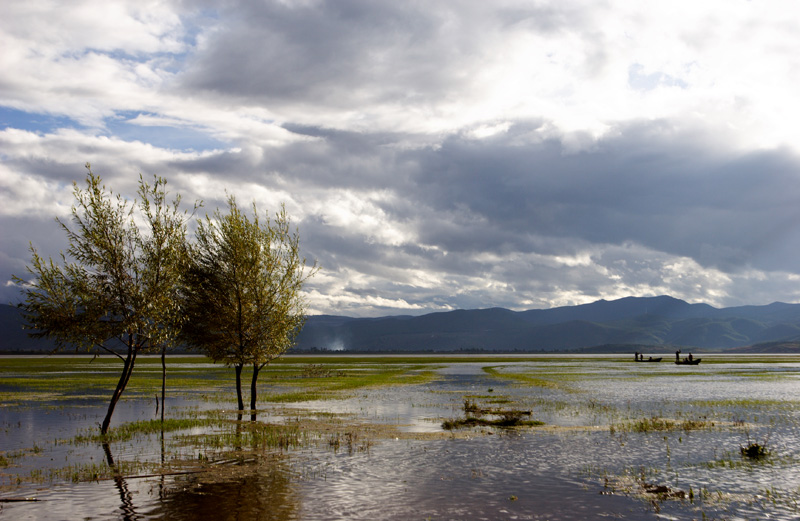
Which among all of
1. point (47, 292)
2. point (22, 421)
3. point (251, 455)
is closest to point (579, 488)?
point (251, 455)

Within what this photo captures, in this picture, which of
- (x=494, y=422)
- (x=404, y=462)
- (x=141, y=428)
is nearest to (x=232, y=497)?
(x=404, y=462)

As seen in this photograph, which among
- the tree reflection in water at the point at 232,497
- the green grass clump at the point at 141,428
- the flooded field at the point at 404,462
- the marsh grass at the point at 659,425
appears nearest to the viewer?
the tree reflection in water at the point at 232,497

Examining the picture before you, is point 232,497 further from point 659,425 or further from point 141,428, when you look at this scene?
point 659,425

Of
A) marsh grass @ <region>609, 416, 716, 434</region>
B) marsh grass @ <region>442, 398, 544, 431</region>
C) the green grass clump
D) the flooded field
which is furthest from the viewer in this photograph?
marsh grass @ <region>442, 398, 544, 431</region>

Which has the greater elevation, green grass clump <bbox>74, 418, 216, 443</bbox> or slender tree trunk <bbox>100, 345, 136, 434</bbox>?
slender tree trunk <bbox>100, 345, 136, 434</bbox>

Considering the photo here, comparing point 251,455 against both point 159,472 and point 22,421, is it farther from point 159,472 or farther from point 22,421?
point 22,421

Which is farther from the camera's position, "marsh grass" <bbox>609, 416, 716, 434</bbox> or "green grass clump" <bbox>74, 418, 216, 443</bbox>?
"marsh grass" <bbox>609, 416, 716, 434</bbox>

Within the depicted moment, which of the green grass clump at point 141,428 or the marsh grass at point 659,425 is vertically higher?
the green grass clump at point 141,428

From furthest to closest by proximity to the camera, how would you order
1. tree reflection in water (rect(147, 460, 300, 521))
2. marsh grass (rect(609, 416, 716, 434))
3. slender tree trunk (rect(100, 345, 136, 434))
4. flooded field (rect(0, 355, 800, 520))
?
marsh grass (rect(609, 416, 716, 434)) → slender tree trunk (rect(100, 345, 136, 434)) → flooded field (rect(0, 355, 800, 520)) → tree reflection in water (rect(147, 460, 300, 521))

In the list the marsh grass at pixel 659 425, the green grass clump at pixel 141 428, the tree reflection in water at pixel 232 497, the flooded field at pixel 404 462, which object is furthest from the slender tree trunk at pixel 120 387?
the marsh grass at pixel 659 425

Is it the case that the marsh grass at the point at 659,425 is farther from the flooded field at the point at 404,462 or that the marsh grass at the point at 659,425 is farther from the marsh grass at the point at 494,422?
the marsh grass at the point at 494,422

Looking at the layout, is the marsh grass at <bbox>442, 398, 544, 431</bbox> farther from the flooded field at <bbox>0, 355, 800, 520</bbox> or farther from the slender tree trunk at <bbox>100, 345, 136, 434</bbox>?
the slender tree trunk at <bbox>100, 345, 136, 434</bbox>

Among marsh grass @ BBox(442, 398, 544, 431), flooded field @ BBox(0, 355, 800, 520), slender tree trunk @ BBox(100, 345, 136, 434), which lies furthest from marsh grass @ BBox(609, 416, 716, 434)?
slender tree trunk @ BBox(100, 345, 136, 434)

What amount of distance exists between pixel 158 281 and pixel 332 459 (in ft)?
50.9
